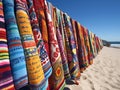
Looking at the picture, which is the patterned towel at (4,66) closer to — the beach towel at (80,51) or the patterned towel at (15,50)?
the patterned towel at (15,50)

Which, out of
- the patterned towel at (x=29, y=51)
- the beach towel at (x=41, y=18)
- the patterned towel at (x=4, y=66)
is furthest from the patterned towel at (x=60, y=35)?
the patterned towel at (x=4, y=66)

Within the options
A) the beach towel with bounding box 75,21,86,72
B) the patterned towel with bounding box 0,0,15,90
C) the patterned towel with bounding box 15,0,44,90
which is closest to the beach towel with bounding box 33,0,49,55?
the patterned towel with bounding box 15,0,44,90

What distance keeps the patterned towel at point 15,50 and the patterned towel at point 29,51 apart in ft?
0.14

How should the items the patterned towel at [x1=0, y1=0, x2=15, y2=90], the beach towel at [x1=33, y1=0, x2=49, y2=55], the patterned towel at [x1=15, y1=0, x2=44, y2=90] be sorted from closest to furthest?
the patterned towel at [x1=0, y1=0, x2=15, y2=90], the patterned towel at [x1=15, y1=0, x2=44, y2=90], the beach towel at [x1=33, y1=0, x2=49, y2=55]

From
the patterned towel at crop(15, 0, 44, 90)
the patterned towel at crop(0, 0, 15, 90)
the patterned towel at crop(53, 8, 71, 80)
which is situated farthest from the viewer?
the patterned towel at crop(53, 8, 71, 80)

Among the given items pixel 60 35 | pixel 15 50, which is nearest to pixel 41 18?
pixel 60 35

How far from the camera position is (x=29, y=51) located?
92 centimetres

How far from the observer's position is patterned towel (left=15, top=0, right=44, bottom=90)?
0.90 meters

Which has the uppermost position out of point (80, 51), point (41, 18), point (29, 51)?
point (41, 18)

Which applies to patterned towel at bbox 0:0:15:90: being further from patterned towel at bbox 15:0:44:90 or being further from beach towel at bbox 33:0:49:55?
beach towel at bbox 33:0:49:55

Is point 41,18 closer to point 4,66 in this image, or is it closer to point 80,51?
point 4,66

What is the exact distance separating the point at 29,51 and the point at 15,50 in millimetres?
93

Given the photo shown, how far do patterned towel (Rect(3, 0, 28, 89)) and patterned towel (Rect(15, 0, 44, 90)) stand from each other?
0.04m

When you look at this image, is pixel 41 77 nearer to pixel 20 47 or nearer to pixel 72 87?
pixel 20 47
